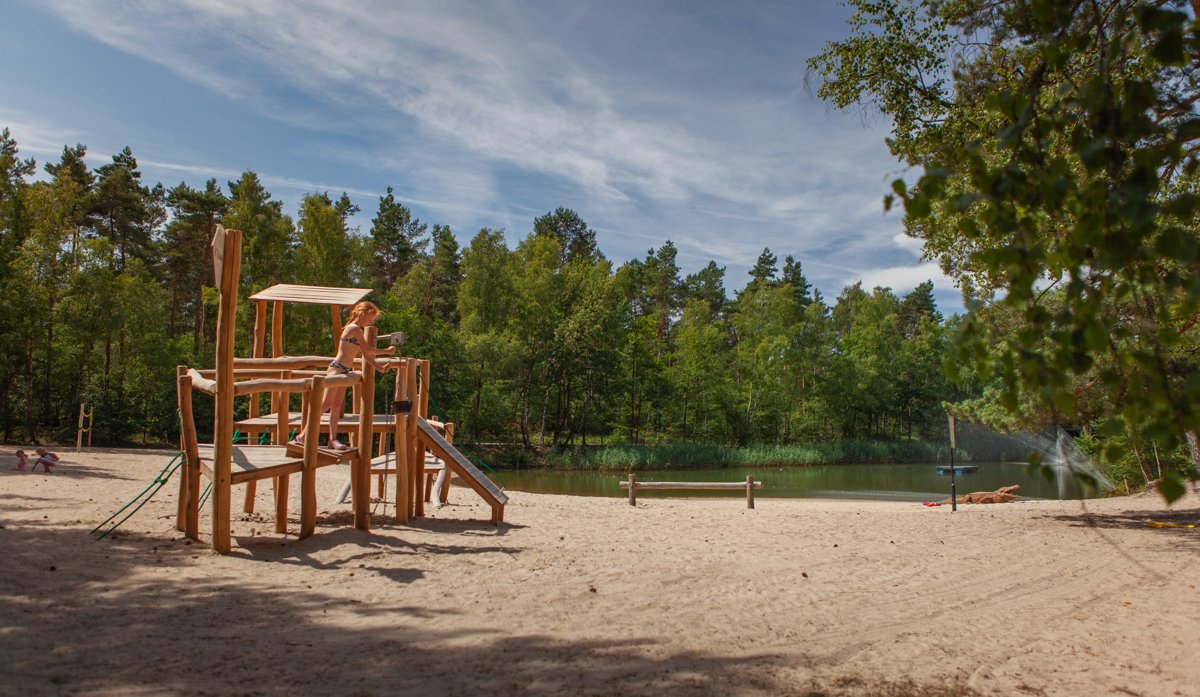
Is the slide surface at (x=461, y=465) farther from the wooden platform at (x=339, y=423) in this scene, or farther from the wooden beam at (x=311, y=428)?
the wooden beam at (x=311, y=428)

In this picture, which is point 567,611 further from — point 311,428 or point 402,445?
point 402,445

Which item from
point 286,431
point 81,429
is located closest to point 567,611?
point 286,431

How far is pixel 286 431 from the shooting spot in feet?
29.0

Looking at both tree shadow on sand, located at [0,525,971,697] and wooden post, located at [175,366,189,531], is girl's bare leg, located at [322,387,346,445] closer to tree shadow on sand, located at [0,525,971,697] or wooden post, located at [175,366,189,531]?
wooden post, located at [175,366,189,531]

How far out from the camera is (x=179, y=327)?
1845 inches

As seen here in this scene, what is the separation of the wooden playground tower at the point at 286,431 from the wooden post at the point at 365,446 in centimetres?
1

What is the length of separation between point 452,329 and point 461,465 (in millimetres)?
36205

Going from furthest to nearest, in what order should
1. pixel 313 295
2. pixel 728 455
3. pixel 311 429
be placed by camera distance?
1. pixel 728 455
2. pixel 313 295
3. pixel 311 429

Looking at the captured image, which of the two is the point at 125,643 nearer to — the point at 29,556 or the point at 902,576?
the point at 29,556

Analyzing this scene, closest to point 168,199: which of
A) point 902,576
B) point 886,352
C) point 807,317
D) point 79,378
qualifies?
point 79,378

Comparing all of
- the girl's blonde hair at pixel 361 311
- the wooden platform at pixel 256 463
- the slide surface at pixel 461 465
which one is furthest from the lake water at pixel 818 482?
the wooden platform at pixel 256 463

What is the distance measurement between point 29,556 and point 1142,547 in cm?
1167

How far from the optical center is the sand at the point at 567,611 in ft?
12.8

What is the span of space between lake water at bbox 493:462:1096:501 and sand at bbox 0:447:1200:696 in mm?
14692
